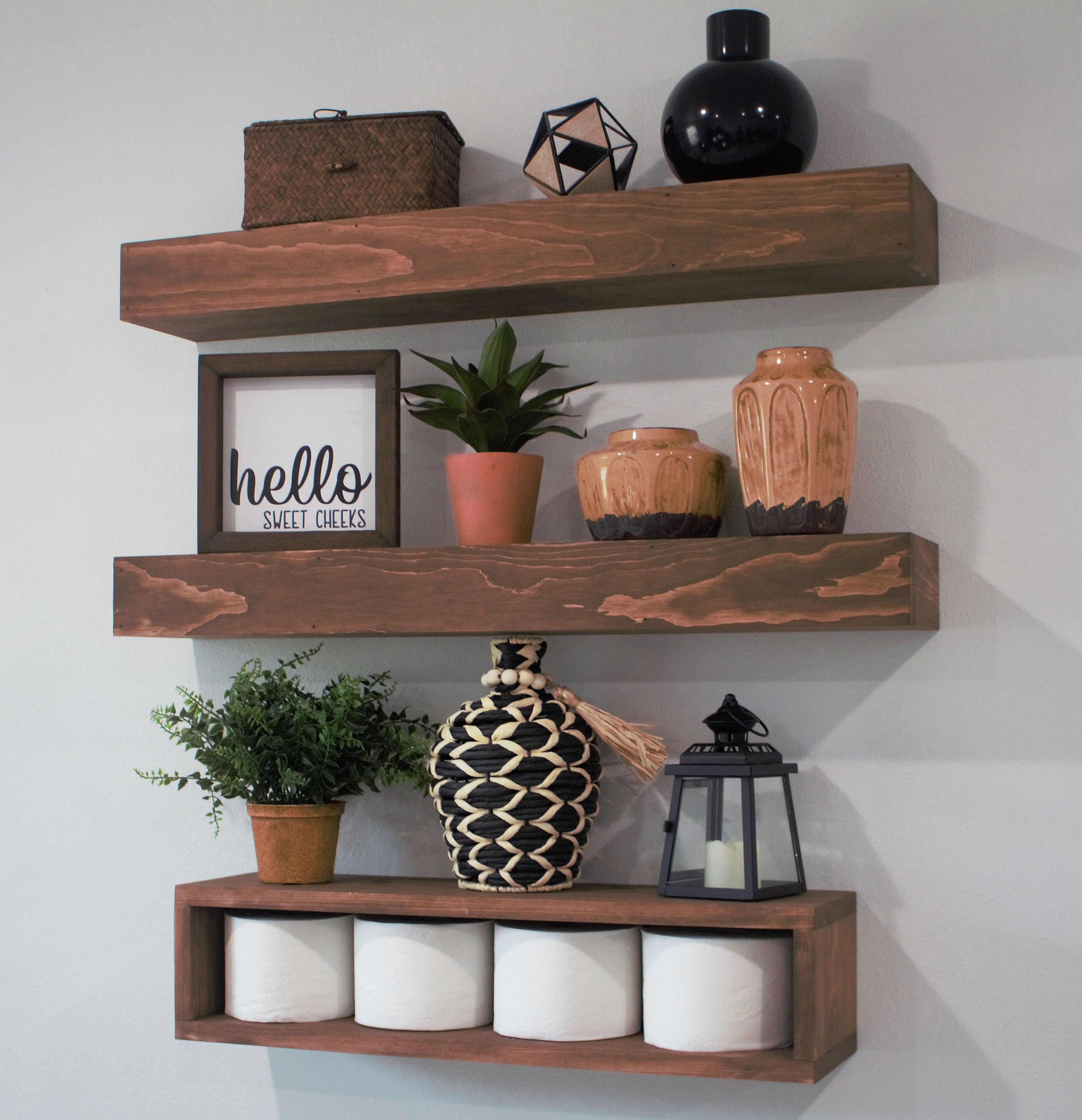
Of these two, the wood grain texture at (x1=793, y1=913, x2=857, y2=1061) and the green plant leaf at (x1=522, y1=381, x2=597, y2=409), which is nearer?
the wood grain texture at (x1=793, y1=913, x2=857, y2=1061)

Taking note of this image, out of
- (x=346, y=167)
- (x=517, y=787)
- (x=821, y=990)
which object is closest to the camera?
(x=821, y=990)

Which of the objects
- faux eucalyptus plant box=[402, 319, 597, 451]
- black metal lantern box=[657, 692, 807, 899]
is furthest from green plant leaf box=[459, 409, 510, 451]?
black metal lantern box=[657, 692, 807, 899]

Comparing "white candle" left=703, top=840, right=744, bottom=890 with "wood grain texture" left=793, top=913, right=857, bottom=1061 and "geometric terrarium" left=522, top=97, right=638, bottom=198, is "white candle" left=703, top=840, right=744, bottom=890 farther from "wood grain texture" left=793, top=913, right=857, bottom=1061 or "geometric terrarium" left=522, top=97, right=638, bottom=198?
"geometric terrarium" left=522, top=97, right=638, bottom=198

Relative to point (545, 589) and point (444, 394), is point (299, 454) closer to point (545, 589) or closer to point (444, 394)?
point (444, 394)

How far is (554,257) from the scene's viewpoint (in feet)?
3.72

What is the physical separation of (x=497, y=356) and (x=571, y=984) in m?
0.57

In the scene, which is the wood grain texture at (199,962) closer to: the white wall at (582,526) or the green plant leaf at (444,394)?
the white wall at (582,526)

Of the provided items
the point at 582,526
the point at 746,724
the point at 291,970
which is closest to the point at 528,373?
the point at 582,526

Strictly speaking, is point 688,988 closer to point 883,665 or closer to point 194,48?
point 883,665

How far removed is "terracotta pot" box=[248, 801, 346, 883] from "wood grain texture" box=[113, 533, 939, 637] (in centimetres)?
17

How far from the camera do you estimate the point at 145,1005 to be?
1.38 meters

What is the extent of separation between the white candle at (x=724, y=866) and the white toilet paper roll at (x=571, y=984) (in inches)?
3.5

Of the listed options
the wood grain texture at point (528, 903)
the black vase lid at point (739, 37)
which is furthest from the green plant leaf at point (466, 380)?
the wood grain texture at point (528, 903)

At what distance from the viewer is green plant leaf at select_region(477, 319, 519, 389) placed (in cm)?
118
